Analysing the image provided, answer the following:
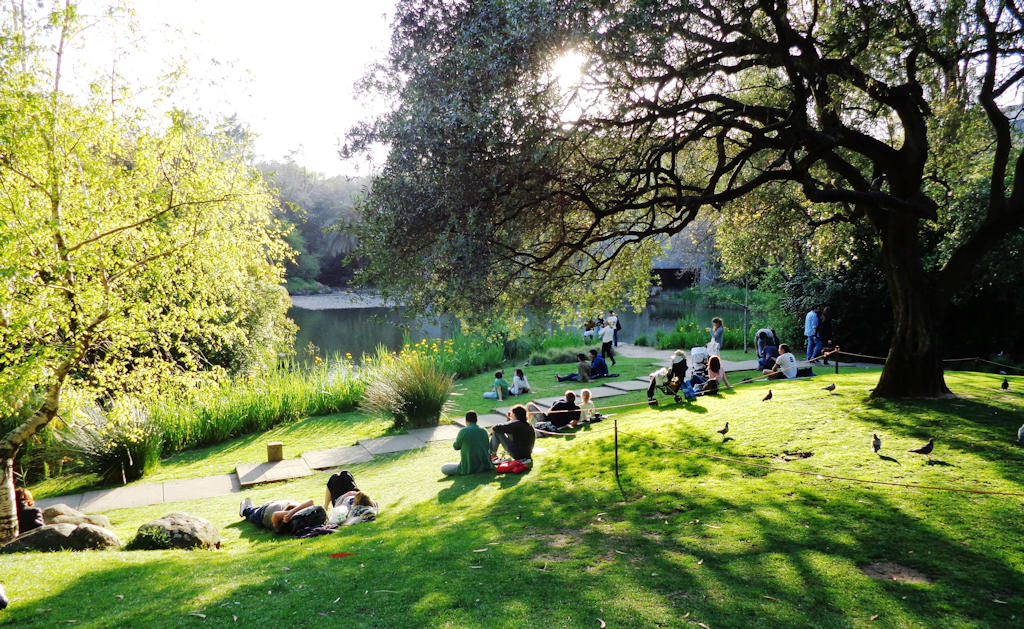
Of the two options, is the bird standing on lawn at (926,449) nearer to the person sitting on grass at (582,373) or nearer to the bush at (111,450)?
the person sitting on grass at (582,373)

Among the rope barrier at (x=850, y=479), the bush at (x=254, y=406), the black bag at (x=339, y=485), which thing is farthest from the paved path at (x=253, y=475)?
the rope barrier at (x=850, y=479)

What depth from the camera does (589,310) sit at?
10.5 meters

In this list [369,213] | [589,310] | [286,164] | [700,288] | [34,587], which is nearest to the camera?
[34,587]

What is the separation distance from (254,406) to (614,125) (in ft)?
31.2

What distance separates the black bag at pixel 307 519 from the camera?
6.68 m

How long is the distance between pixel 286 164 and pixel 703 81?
69666 millimetres

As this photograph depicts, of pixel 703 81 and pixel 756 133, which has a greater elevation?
pixel 703 81

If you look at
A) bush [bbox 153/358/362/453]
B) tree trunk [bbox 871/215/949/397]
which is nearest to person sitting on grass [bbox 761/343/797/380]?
tree trunk [bbox 871/215/949/397]

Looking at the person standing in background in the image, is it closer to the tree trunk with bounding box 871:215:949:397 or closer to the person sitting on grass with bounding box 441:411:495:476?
the tree trunk with bounding box 871:215:949:397

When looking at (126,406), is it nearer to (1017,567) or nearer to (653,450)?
(653,450)

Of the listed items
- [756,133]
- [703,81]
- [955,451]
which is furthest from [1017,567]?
[703,81]

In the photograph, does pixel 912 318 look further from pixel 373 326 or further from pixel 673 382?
pixel 373 326

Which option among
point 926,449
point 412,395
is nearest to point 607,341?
point 412,395

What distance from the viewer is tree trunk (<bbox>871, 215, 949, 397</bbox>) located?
8234 millimetres
